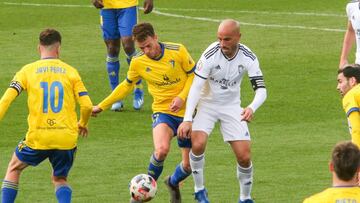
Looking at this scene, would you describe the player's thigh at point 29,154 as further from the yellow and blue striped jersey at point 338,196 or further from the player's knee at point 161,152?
the yellow and blue striped jersey at point 338,196

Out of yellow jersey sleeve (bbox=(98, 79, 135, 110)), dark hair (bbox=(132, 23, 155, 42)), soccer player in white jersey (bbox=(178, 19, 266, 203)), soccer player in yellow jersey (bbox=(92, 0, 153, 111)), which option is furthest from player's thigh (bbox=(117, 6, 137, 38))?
soccer player in white jersey (bbox=(178, 19, 266, 203))

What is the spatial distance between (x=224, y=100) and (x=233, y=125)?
0.95 ft

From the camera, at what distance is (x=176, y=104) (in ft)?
41.0

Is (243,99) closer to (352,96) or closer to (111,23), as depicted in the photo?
(111,23)

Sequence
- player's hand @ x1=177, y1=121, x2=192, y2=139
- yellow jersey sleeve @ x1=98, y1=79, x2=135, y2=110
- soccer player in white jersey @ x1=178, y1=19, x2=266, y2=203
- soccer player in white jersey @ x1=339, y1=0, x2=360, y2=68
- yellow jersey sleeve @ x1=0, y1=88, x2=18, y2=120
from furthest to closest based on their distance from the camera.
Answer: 1. soccer player in white jersey @ x1=339, y1=0, x2=360, y2=68
2. yellow jersey sleeve @ x1=98, y1=79, x2=135, y2=110
3. soccer player in white jersey @ x1=178, y1=19, x2=266, y2=203
4. player's hand @ x1=177, y1=121, x2=192, y2=139
5. yellow jersey sleeve @ x1=0, y1=88, x2=18, y2=120

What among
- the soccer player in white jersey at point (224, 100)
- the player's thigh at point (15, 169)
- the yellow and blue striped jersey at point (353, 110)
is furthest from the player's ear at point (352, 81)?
the player's thigh at point (15, 169)

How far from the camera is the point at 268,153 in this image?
15.0 meters

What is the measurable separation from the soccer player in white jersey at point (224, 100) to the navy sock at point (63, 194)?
4.30 feet

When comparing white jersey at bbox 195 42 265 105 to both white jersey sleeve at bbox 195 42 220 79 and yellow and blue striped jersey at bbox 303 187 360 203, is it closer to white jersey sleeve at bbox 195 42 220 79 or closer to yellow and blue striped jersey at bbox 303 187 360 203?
white jersey sleeve at bbox 195 42 220 79

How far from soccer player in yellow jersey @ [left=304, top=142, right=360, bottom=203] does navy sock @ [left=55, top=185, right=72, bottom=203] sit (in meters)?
3.82

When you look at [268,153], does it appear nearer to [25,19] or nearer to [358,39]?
[358,39]

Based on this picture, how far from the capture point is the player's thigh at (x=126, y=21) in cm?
1777

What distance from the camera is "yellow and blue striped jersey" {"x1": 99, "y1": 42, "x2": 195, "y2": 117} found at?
509 inches

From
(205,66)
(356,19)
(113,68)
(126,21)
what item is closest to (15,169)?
(205,66)
